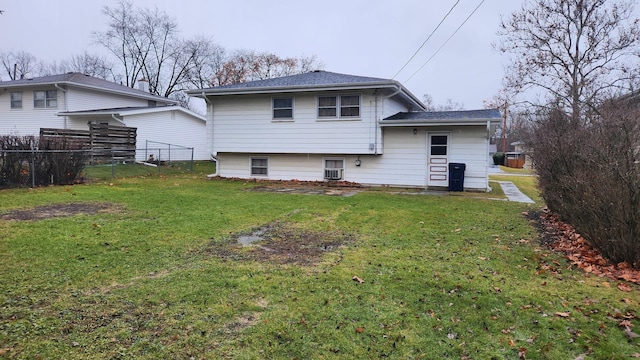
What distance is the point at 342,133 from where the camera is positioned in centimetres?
1420

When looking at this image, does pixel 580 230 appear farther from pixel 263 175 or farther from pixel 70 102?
pixel 70 102

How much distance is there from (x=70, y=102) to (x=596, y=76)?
98.0 feet

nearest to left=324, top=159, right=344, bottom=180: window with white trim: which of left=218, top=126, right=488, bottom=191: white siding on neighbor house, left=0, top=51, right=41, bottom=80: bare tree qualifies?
left=218, top=126, right=488, bottom=191: white siding on neighbor house

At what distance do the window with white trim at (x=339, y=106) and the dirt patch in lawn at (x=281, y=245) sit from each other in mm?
7957

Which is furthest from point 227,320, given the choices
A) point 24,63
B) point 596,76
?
point 24,63

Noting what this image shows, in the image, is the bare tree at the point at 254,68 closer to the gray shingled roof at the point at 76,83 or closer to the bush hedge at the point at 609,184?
the gray shingled roof at the point at 76,83

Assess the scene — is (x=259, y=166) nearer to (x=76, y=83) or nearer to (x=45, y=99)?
(x=76, y=83)

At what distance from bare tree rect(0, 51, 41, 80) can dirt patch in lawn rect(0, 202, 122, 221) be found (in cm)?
5547

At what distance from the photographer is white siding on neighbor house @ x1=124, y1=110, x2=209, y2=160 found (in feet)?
68.0

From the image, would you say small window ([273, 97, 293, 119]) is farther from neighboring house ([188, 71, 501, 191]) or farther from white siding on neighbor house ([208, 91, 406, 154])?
white siding on neighbor house ([208, 91, 406, 154])

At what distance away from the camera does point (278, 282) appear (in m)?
4.23

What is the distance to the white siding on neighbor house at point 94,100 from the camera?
21938 millimetres

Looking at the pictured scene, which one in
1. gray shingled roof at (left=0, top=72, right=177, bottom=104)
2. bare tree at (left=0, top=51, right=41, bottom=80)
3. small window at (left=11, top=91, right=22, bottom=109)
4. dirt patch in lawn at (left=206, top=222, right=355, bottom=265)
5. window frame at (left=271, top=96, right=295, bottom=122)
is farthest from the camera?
bare tree at (left=0, top=51, right=41, bottom=80)

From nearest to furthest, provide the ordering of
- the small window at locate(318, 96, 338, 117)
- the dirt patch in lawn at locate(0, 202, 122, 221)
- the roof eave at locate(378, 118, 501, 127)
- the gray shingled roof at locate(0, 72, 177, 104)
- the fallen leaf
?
the fallen leaf < the dirt patch in lawn at locate(0, 202, 122, 221) < the roof eave at locate(378, 118, 501, 127) < the small window at locate(318, 96, 338, 117) < the gray shingled roof at locate(0, 72, 177, 104)
